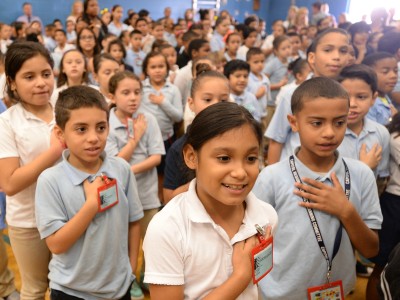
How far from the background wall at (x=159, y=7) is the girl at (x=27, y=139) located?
9949 mm

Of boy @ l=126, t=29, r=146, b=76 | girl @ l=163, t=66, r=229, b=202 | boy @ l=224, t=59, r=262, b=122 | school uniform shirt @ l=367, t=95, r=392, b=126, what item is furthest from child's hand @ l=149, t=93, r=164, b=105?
boy @ l=126, t=29, r=146, b=76

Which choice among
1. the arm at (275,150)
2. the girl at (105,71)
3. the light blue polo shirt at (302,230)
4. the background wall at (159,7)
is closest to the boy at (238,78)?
the girl at (105,71)

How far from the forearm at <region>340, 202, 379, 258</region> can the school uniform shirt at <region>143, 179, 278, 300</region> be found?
1.74ft

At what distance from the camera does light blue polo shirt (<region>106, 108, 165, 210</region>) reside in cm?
254

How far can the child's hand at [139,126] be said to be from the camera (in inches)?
99.0

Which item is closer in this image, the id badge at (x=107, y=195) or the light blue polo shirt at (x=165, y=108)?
the id badge at (x=107, y=195)

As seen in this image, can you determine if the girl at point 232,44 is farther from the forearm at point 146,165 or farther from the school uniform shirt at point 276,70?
the forearm at point 146,165

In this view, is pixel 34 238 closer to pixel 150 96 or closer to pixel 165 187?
pixel 165 187

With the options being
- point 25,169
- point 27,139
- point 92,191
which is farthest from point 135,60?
point 92,191

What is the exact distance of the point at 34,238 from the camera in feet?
6.40

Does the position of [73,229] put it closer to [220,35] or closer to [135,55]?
[135,55]

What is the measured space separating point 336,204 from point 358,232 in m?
0.16

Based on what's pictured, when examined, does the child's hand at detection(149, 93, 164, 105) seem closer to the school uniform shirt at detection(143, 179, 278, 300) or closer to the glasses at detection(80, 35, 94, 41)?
the glasses at detection(80, 35, 94, 41)

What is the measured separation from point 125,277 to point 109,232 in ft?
0.75
